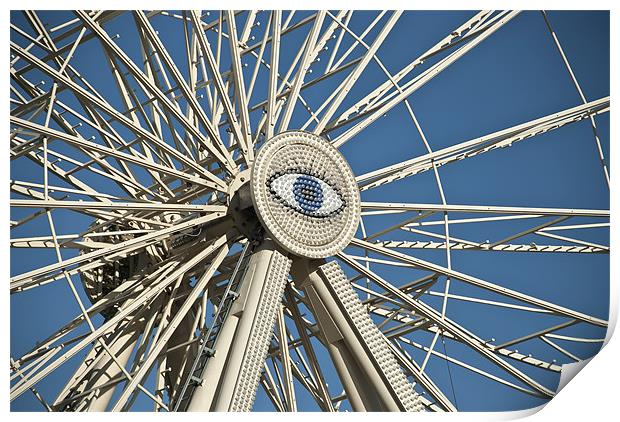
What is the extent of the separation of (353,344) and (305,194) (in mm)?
2352

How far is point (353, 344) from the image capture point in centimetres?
1892

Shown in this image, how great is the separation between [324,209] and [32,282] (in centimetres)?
465

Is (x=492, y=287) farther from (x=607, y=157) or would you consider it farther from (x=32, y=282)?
(x=32, y=282)

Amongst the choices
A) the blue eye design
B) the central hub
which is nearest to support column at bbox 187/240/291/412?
the central hub

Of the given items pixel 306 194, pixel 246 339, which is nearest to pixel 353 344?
pixel 246 339

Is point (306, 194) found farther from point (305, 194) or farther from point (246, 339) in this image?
point (246, 339)

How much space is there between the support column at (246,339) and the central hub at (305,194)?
1.35 feet

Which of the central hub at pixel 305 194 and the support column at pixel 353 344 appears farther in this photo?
the central hub at pixel 305 194

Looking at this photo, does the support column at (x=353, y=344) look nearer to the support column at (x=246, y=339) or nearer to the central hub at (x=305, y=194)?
the central hub at (x=305, y=194)

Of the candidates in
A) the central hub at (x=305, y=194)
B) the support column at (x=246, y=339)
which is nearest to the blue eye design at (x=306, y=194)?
the central hub at (x=305, y=194)

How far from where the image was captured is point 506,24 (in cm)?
2305

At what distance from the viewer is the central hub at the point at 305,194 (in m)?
18.8

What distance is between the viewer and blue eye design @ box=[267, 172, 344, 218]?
18.9 metres
